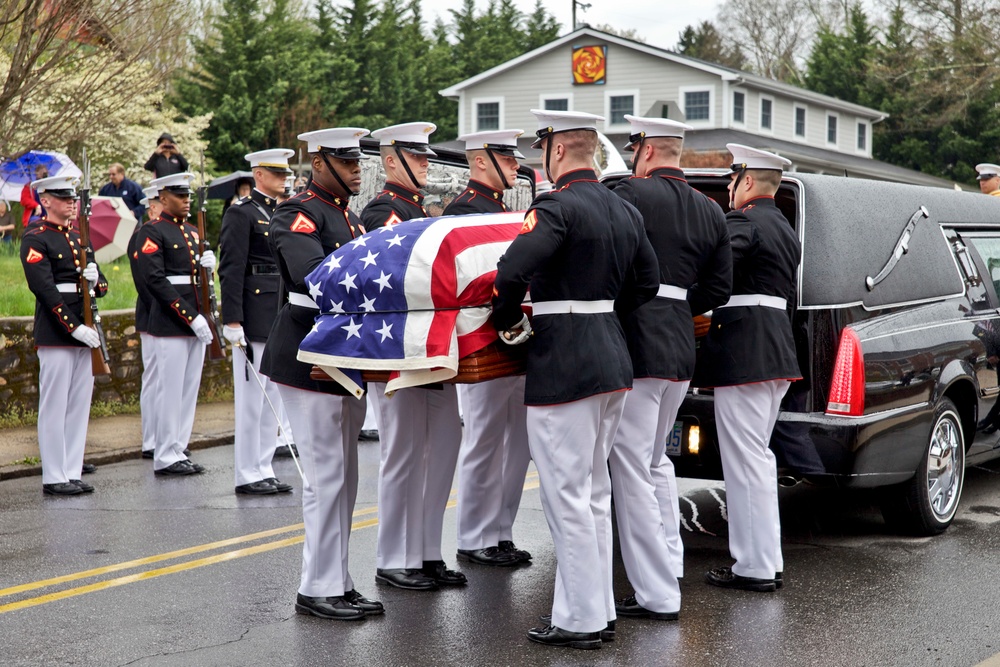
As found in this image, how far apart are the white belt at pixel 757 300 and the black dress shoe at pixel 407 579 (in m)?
2.03

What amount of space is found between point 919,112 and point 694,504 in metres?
42.6

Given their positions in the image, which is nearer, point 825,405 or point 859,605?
point 859,605

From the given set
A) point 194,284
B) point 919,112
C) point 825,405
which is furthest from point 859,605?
point 919,112

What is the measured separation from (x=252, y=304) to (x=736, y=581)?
13.9ft

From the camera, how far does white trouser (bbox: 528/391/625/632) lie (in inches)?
198

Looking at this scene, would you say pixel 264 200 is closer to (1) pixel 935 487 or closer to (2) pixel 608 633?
(2) pixel 608 633

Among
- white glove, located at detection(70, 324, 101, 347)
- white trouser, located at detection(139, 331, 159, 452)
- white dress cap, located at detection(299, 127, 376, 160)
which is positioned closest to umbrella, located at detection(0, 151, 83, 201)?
white trouser, located at detection(139, 331, 159, 452)

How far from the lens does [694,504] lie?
8000 millimetres

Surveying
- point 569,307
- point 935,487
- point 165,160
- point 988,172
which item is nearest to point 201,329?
point 569,307

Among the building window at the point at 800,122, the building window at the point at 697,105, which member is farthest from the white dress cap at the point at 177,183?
the building window at the point at 800,122

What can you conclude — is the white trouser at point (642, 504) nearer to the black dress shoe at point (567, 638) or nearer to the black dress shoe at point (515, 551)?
the black dress shoe at point (567, 638)

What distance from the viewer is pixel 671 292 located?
5715 millimetres

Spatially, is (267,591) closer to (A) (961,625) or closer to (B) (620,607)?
(B) (620,607)

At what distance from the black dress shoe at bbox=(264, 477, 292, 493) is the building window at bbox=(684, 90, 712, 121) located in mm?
28988
